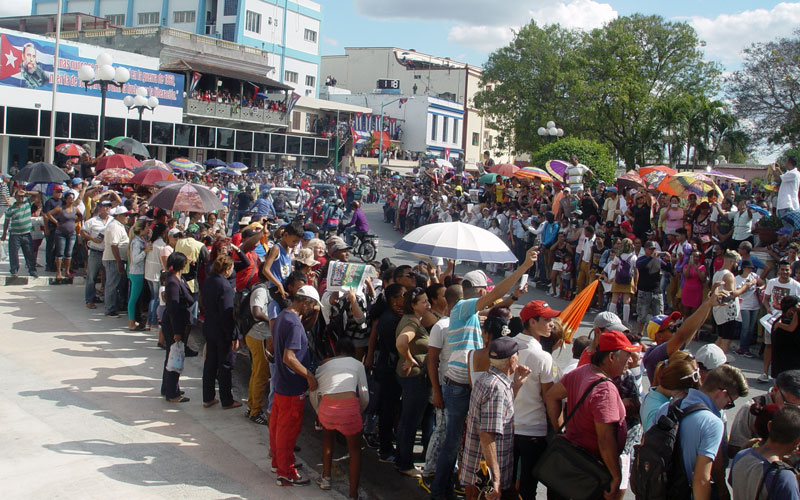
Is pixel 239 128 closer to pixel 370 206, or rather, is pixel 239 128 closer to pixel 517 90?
pixel 370 206

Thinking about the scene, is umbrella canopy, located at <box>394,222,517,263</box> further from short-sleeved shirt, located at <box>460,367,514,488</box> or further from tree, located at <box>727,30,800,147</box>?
tree, located at <box>727,30,800,147</box>

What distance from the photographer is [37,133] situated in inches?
1265

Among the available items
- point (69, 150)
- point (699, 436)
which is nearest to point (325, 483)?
point (699, 436)

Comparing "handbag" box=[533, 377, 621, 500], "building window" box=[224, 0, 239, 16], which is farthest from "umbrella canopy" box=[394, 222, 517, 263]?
"building window" box=[224, 0, 239, 16]

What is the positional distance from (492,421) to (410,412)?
4.79ft

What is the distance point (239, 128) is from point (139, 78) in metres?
10.4

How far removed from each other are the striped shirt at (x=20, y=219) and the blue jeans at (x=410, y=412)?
935cm

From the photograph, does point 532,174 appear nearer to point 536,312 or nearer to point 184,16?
point 536,312

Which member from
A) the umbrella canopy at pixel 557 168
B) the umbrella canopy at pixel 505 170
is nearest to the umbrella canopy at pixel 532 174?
the umbrella canopy at pixel 557 168

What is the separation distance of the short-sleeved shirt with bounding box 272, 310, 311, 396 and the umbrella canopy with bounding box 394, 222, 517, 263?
6.06 feet

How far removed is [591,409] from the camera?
4.36 meters

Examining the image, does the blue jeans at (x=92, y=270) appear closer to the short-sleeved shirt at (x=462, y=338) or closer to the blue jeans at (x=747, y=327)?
the short-sleeved shirt at (x=462, y=338)

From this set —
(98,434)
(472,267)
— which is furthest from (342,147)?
(98,434)

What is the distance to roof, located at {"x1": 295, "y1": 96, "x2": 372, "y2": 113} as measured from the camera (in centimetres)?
5263
